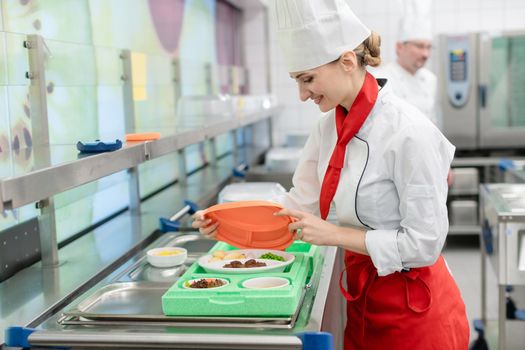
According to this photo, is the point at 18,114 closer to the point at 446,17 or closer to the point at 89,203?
the point at 89,203

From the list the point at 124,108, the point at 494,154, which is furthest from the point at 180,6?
the point at 494,154

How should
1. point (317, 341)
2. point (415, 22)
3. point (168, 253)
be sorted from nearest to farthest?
point (317, 341) → point (168, 253) → point (415, 22)

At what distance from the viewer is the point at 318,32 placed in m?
1.78

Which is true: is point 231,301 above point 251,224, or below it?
below

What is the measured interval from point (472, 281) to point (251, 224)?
10.0ft

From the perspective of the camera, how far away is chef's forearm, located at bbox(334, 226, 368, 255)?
5.78 ft

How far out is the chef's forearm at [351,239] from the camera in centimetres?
176

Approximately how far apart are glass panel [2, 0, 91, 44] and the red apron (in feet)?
4.24

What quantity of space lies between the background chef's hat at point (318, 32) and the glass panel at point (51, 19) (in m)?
0.88

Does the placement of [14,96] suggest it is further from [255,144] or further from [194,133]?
[255,144]

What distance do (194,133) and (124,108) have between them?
1.25 feet

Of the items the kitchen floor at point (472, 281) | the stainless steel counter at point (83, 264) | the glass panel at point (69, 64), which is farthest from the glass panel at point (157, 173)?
the kitchen floor at point (472, 281)

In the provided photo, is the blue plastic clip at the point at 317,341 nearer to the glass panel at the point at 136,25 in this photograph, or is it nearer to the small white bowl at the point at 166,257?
the small white bowl at the point at 166,257

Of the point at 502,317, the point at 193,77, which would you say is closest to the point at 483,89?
the point at 193,77
